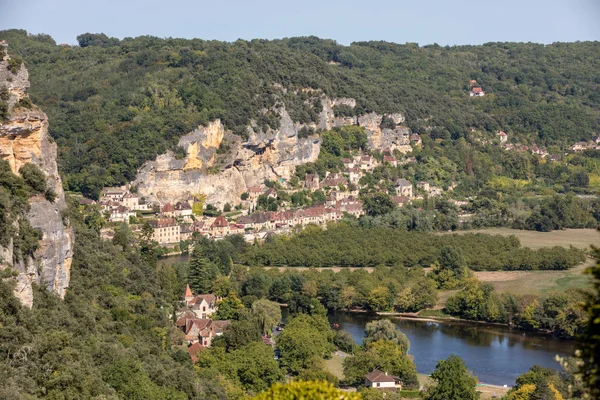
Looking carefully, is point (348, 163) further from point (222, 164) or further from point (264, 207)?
point (222, 164)

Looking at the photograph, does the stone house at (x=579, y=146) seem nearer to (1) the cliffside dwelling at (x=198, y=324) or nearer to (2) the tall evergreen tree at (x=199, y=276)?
(2) the tall evergreen tree at (x=199, y=276)

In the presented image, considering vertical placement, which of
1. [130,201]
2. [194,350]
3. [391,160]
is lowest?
[194,350]

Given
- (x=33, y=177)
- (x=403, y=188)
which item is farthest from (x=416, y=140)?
(x=33, y=177)

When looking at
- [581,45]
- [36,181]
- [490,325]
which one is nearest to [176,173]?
[490,325]

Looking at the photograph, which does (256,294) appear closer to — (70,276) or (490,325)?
(490,325)

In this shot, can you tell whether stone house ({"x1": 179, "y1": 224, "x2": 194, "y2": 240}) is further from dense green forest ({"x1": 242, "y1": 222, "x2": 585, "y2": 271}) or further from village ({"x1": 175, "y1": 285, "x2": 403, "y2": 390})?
village ({"x1": 175, "y1": 285, "x2": 403, "y2": 390})

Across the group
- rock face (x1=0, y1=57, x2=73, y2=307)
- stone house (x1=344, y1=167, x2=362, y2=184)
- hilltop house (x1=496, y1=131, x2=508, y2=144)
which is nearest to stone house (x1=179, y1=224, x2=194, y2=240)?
stone house (x1=344, y1=167, x2=362, y2=184)
